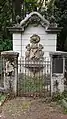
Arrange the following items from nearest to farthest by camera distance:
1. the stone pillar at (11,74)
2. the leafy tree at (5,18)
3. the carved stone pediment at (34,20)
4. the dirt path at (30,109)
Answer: the dirt path at (30,109)
the stone pillar at (11,74)
the carved stone pediment at (34,20)
the leafy tree at (5,18)

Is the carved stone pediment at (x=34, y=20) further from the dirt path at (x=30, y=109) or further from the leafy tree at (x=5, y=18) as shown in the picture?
the leafy tree at (x=5, y=18)

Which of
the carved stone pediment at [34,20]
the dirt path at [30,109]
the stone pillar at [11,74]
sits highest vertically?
the carved stone pediment at [34,20]

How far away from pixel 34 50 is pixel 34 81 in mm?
1715

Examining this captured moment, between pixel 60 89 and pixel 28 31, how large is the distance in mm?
3868

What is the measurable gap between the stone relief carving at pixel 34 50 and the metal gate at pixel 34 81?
10.4 inches

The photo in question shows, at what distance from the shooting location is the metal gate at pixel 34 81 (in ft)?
28.2

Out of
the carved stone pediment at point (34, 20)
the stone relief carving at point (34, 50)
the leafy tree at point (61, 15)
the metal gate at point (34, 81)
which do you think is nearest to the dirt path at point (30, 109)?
the metal gate at point (34, 81)

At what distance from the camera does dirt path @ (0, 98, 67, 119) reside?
619 cm

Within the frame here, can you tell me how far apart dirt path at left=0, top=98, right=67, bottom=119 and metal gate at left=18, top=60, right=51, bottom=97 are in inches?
29.4

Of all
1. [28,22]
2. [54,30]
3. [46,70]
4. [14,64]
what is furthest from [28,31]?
[14,64]

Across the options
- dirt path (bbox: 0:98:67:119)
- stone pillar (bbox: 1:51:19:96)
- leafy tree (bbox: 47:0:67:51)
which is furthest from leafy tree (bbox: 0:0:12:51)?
dirt path (bbox: 0:98:67:119)

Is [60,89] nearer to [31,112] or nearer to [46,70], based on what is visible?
[31,112]

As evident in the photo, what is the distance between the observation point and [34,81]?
9.87 m

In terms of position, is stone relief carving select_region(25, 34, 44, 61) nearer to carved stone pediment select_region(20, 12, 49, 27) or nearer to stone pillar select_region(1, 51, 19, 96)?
carved stone pediment select_region(20, 12, 49, 27)
